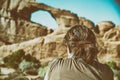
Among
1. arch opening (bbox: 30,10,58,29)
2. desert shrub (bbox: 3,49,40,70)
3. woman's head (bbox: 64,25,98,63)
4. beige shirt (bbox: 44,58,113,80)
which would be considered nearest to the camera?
beige shirt (bbox: 44,58,113,80)

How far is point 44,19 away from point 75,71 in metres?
1.27

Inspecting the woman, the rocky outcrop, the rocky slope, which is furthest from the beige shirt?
the rocky outcrop

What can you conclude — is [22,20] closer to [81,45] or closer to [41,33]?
[41,33]

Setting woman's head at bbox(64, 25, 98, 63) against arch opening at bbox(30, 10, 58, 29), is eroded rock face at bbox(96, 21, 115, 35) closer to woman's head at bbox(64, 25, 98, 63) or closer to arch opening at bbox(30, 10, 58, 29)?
arch opening at bbox(30, 10, 58, 29)

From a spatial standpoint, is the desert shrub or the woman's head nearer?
the woman's head

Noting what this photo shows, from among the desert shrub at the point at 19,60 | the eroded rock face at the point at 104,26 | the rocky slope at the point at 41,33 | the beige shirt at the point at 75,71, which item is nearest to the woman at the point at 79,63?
the beige shirt at the point at 75,71

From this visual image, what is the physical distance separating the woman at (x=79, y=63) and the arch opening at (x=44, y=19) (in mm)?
736

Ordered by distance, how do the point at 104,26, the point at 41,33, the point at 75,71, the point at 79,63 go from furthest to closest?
the point at 104,26
the point at 41,33
the point at 79,63
the point at 75,71

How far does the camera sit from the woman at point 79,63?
151 inches

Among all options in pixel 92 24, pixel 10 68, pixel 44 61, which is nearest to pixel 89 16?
pixel 92 24

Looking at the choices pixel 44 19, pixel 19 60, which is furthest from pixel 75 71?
pixel 44 19

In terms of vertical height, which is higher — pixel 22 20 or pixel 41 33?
pixel 22 20

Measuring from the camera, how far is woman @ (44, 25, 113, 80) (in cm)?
384

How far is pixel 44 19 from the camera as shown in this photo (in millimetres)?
4906
